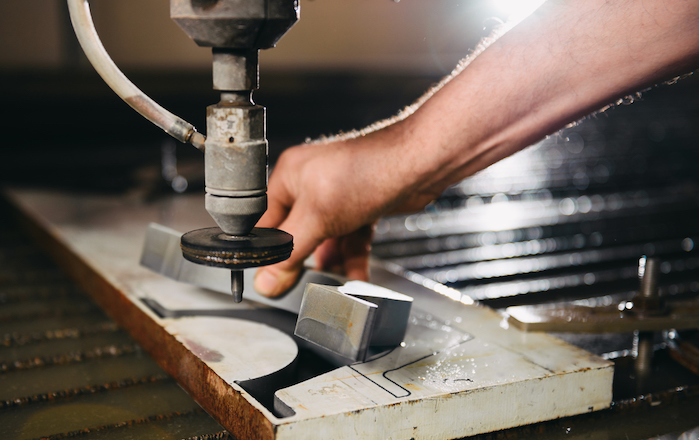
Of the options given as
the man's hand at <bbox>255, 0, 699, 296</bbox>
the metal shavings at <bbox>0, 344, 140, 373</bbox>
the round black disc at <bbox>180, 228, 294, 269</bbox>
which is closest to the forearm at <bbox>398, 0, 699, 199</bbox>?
the man's hand at <bbox>255, 0, 699, 296</bbox>

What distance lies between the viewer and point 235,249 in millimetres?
612

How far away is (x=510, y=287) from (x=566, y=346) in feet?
1.72

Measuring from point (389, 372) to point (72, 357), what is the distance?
0.46 m

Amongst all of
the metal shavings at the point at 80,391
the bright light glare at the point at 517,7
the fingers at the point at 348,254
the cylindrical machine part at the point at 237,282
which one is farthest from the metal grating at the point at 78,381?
the bright light glare at the point at 517,7

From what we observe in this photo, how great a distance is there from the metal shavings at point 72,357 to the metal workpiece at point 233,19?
495 millimetres

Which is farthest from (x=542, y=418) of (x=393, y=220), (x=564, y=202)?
(x=564, y=202)

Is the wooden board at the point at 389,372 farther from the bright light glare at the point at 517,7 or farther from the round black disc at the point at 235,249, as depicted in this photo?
the bright light glare at the point at 517,7

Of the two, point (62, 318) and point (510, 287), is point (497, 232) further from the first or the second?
point (62, 318)

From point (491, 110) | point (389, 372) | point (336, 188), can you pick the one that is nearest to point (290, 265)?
point (336, 188)

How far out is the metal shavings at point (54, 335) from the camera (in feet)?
2.99

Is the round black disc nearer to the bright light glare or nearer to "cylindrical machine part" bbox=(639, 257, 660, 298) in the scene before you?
the bright light glare

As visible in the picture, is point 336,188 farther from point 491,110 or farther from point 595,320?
point 595,320

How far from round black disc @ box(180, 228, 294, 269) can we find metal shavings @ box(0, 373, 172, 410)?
258 millimetres

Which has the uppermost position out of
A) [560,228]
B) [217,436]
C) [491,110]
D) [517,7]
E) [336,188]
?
[517,7]
